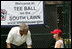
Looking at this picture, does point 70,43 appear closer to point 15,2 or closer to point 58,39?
point 58,39

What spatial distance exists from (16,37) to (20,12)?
1.00 metres

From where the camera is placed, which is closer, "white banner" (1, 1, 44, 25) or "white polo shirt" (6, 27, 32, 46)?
"white polo shirt" (6, 27, 32, 46)

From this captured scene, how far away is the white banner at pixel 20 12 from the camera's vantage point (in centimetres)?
781

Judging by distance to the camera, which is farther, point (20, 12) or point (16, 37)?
point (20, 12)

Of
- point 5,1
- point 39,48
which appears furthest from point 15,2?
point 39,48

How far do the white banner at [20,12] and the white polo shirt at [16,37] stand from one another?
80 centimetres

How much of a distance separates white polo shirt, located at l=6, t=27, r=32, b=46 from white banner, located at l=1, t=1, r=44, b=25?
800 mm

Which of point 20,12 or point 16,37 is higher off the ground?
point 20,12

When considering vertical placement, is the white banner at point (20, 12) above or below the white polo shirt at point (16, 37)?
above

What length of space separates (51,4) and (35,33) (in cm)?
91

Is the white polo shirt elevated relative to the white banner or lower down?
lower down

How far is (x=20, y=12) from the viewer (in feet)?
25.6

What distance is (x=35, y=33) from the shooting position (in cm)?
821

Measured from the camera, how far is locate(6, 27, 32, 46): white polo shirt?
6930mm
